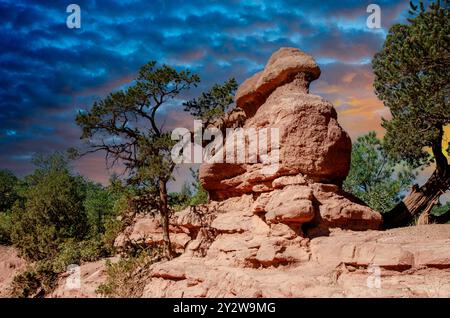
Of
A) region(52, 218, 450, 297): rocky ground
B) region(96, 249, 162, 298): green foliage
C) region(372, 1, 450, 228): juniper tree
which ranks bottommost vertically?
region(96, 249, 162, 298): green foliage

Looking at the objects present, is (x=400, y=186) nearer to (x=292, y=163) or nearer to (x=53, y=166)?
(x=292, y=163)

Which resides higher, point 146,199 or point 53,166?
point 53,166

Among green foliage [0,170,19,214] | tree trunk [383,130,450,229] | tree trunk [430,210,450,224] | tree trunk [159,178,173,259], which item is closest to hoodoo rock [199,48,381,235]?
tree trunk [159,178,173,259]

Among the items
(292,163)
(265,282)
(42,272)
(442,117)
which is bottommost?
(42,272)

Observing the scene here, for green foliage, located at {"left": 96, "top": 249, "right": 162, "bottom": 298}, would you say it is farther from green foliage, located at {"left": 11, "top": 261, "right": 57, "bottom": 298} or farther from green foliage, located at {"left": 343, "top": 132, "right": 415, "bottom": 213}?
green foliage, located at {"left": 343, "top": 132, "right": 415, "bottom": 213}

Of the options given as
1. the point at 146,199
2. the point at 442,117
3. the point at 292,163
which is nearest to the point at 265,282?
the point at 292,163

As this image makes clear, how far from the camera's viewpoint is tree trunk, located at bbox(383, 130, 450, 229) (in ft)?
54.5

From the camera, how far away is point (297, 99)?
1155 cm

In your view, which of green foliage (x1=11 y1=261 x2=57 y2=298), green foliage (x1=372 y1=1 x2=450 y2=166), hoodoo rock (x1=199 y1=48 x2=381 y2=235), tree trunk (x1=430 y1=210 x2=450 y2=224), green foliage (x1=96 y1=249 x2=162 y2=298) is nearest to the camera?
hoodoo rock (x1=199 y1=48 x2=381 y2=235)

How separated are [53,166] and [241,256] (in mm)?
29878

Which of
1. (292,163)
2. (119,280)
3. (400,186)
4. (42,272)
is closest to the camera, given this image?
(292,163)

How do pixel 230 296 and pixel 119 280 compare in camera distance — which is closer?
pixel 230 296

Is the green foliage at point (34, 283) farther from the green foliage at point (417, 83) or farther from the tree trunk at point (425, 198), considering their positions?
the green foliage at point (417, 83)

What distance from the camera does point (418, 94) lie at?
13883 millimetres
